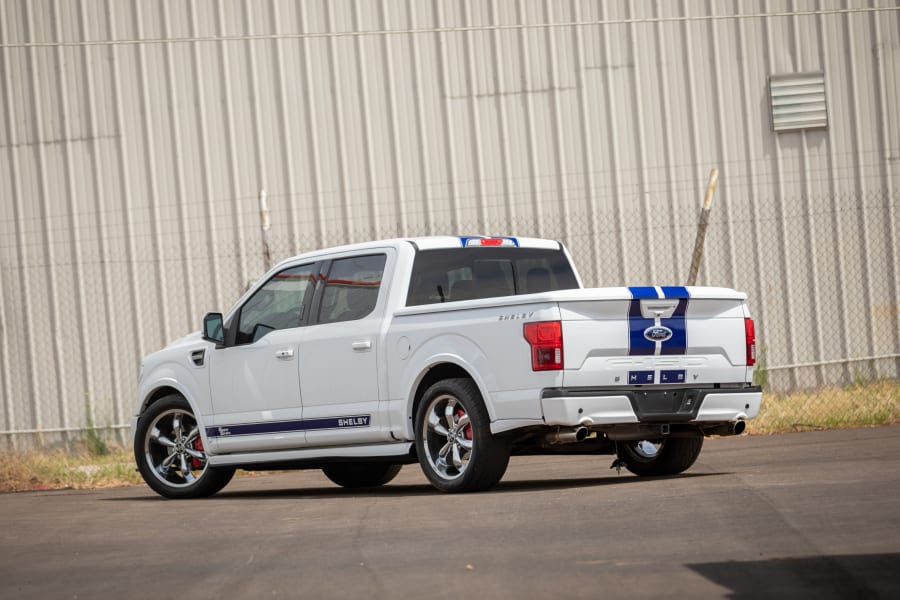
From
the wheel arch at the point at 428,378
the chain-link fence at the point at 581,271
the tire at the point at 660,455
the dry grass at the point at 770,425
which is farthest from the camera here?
the chain-link fence at the point at 581,271

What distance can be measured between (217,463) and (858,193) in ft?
33.9

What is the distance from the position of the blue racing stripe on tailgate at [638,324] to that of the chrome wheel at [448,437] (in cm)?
120

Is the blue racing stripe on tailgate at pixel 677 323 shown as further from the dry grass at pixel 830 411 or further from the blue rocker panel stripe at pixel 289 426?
the dry grass at pixel 830 411

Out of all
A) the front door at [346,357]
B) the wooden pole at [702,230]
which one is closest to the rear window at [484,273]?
the front door at [346,357]

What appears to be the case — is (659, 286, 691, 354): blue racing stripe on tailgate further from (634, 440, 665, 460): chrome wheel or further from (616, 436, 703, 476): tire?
(634, 440, 665, 460): chrome wheel

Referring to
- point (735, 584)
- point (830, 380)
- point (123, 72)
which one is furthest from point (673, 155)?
point (735, 584)

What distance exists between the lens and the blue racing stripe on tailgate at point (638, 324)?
9.55m

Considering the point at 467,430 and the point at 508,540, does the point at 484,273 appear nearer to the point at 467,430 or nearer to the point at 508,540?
the point at 467,430

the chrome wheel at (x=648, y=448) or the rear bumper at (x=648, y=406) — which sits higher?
the rear bumper at (x=648, y=406)

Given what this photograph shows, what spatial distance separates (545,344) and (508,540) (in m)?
2.34

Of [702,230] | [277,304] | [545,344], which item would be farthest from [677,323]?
[702,230]

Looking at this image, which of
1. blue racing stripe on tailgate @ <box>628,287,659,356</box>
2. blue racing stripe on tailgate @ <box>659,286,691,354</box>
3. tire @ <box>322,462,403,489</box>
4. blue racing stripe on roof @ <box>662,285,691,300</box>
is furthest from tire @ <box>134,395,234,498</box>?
blue racing stripe on roof @ <box>662,285,691,300</box>

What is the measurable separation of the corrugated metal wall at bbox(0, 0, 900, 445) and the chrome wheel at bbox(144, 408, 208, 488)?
6.75m

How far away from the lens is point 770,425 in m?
15.5
